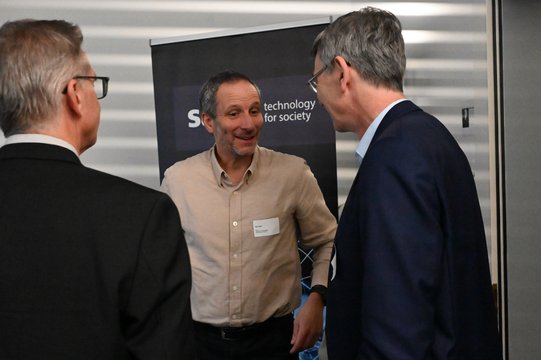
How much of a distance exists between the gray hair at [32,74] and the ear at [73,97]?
13 millimetres

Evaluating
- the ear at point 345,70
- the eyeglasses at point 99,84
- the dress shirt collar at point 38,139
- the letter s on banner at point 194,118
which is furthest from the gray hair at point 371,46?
the letter s on banner at point 194,118

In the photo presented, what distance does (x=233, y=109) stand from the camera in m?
2.57

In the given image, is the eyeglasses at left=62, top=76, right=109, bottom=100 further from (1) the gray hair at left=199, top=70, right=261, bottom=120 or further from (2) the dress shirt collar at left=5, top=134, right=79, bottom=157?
(1) the gray hair at left=199, top=70, right=261, bottom=120

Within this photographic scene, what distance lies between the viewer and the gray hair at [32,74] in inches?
50.4

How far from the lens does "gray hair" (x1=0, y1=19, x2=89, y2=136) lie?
1280mm

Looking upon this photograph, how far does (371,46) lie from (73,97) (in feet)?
2.39

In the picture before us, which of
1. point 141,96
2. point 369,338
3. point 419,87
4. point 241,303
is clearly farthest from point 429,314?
point 141,96

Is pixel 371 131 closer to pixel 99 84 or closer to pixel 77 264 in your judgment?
pixel 99 84

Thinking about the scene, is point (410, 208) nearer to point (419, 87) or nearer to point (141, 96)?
point (419, 87)

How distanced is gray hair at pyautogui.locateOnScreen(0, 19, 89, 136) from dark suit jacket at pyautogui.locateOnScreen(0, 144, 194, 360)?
0.06 metres

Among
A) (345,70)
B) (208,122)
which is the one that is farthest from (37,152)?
(208,122)

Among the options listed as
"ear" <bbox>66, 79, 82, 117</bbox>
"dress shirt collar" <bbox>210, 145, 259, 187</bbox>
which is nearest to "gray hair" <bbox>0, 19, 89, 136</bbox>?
"ear" <bbox>66, 79, 82, 117</bbox>

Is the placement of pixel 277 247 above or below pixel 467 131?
below

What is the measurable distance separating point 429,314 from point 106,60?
3.14 metres
